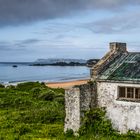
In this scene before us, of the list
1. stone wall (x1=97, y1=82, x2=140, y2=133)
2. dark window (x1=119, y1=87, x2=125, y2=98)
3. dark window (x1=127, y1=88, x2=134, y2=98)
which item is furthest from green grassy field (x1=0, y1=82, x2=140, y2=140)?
dark window (x1=127, y1=88, x2=134, y2=98)

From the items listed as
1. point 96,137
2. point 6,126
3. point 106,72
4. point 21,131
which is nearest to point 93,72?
point 106,72

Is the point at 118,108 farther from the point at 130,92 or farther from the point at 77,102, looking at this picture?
the point at 77,102

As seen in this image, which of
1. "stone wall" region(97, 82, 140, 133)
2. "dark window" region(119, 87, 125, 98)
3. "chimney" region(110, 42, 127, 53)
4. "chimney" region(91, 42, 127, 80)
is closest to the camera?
"stone wall" region(97, 82, 140, 133)

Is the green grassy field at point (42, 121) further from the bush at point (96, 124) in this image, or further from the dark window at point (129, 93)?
the dark window at point (129, 93)

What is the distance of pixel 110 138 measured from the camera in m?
23.4

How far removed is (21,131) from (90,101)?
214 inches

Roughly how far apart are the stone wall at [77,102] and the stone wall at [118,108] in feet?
1.91

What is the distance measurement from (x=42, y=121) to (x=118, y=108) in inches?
366

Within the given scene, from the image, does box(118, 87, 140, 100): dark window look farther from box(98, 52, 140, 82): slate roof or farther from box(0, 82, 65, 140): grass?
box(0, 82, 65, 140): grass

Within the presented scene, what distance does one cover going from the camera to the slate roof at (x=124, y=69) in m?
24.6

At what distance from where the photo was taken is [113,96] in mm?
24953

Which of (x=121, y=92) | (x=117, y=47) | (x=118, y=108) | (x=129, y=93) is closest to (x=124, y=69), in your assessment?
(x=121, y=92)

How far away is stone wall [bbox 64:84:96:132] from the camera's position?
81.6 ft

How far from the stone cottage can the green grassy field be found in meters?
0.53
